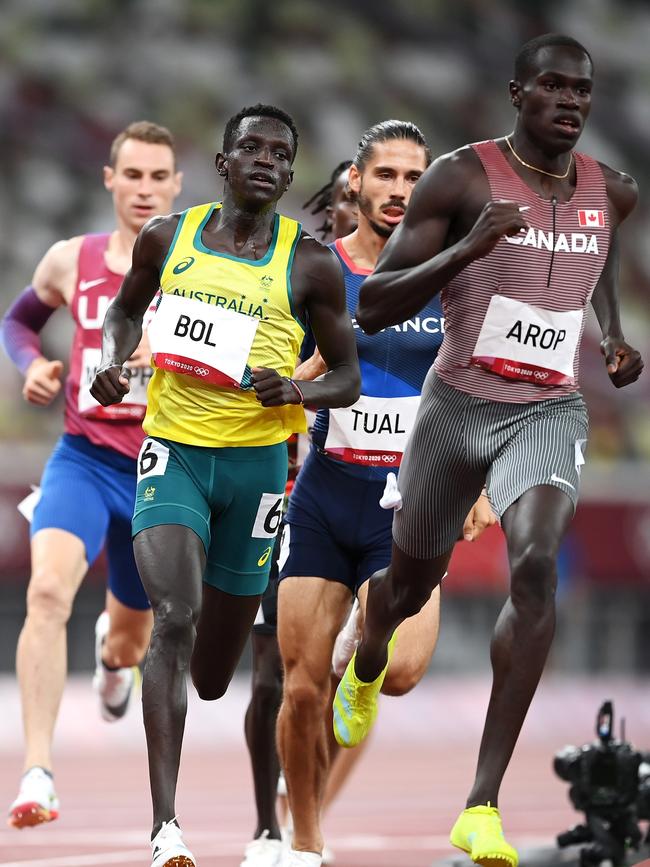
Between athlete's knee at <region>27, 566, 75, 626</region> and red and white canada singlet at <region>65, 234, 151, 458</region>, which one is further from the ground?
red and white canada singlet at <region>65, 234, 151, 458</region>

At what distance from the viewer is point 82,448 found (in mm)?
7664

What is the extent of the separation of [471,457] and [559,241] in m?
0.78

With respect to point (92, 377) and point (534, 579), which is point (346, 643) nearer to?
point (92, 377)

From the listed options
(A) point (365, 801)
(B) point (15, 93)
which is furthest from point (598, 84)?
(A) point (365, 801)

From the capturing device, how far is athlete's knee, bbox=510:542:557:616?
199 inches

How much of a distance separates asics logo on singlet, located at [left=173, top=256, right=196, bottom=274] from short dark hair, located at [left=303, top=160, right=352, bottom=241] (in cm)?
210

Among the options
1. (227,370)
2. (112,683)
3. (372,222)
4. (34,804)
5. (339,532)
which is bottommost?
(34,804)

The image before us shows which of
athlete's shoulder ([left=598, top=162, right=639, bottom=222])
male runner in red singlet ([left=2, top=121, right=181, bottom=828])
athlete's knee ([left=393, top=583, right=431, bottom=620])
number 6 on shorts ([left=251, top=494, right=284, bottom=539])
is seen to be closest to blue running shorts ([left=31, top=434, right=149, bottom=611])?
male runner in red singlet ([left=2, top=121, right=181, bottom=828])

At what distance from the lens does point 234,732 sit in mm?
16969

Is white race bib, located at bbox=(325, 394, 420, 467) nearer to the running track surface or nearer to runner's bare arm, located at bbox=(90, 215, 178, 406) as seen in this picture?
runner's bare arm, located at bbox=(90, 215, 178, 406)

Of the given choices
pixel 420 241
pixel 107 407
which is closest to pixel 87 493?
pixel 107 407

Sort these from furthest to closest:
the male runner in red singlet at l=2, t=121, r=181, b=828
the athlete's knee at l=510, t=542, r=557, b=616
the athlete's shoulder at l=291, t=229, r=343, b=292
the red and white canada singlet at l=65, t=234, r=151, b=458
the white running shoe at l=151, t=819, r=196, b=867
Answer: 1. the red and white canada singlet at l=65, t=234, r=151, b=458
2. the male runner in red singlet at l=2, t=121, r=181, b=828
3. the athlete's shoulder at l=291, t=229, r=343, b=292
4. the athlete's knee at l=510, t=542, r=557, b=616
5. the white running shoe at l=151, t=819, r=196, b=867

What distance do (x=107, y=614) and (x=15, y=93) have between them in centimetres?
1307

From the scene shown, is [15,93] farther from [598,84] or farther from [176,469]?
[176,469]
